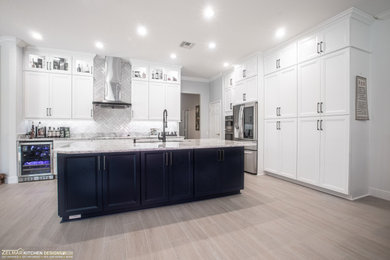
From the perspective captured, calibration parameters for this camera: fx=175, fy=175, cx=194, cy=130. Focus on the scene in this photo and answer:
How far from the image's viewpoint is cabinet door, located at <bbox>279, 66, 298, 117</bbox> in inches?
142

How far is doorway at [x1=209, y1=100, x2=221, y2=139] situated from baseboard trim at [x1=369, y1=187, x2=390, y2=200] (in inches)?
155

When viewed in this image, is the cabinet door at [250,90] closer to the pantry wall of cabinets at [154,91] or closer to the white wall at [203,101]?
the pantry wall of cabinets at [154,91]

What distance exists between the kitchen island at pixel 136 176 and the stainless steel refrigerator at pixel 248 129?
1592 mm

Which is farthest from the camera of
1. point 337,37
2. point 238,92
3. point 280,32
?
point 238,92

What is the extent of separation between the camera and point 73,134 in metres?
4.62

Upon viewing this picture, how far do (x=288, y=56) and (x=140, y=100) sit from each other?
3.82 meters

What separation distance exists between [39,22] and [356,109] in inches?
221

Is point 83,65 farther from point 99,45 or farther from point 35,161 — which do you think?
point 35,161

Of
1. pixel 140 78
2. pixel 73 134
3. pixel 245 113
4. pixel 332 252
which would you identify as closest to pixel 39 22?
pixel 140 78

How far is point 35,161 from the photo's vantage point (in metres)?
3.90

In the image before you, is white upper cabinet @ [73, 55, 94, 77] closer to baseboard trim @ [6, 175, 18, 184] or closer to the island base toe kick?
baseboard trim @ [6, 175, 18, 184]

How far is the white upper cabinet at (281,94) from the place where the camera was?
364cm

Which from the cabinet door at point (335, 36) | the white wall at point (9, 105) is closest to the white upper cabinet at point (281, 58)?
the cabinet door at point (335, 36)

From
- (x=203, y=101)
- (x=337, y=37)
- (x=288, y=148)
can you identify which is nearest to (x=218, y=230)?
(x=288, y=148)
